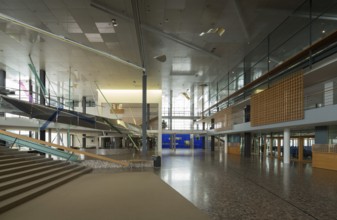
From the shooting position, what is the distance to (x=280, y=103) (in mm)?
11961

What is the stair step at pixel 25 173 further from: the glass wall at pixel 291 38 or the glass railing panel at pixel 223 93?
the glass railing panel at pixel 223 93

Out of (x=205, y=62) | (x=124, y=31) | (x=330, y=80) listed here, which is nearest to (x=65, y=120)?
(x=124, y=31)

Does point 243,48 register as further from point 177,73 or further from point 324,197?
point 324,197

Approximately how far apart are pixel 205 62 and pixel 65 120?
8.50 metres

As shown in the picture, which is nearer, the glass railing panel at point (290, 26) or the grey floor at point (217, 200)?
the grey floor at point (217, 200)

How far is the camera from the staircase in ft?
16.9

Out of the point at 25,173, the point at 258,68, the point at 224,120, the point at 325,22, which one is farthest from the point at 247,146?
the point at 25,173

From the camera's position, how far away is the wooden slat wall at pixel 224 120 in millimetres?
19891

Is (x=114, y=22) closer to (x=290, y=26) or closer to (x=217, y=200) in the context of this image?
(x=217, y=200)

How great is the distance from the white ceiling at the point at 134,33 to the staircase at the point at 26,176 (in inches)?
200

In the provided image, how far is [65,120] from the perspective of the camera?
36.1 ft

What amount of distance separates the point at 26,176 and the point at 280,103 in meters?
10.9

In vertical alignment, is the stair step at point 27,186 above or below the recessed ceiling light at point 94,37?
below

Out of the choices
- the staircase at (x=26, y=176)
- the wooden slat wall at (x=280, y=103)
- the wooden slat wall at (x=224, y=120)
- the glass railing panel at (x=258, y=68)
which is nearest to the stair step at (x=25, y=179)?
the staircase at (x=26, y=176)
